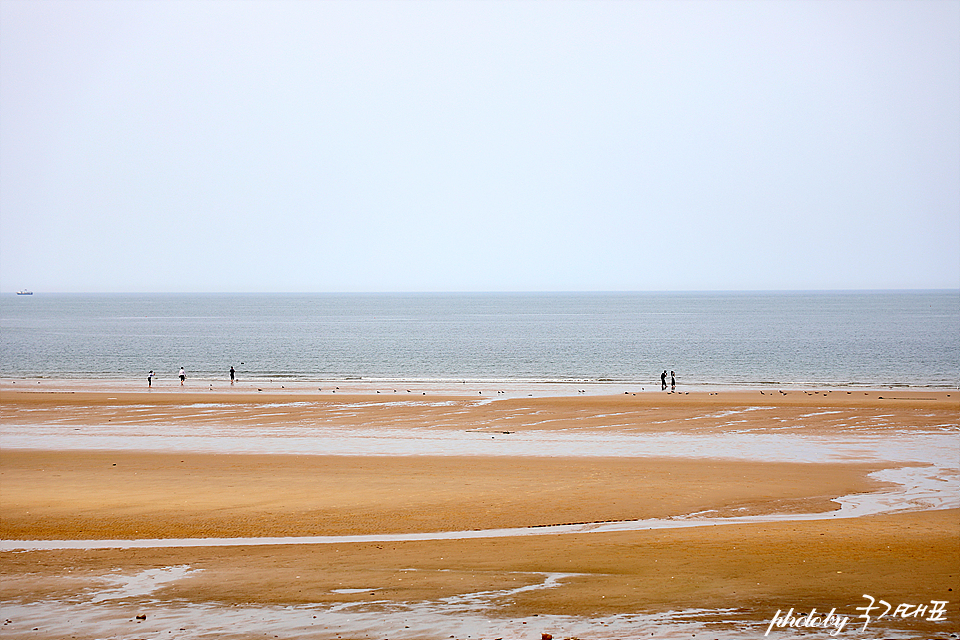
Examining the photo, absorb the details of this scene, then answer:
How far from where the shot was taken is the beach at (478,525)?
11719mm

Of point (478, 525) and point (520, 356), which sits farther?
point (520, 356)

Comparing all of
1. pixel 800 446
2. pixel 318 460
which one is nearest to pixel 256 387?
pixel 318 460

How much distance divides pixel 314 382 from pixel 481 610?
5289cm

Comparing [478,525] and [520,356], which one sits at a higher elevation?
[478,525]

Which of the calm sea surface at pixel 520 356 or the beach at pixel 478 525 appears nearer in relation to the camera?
the beach at pixel 478 525

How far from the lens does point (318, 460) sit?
1088 inches

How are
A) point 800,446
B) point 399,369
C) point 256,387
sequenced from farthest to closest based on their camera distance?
point 399,369, point 256,387, point 800,446

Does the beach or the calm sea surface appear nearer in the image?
the beach

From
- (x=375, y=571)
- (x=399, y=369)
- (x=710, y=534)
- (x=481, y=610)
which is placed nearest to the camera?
(x=481, y=610)

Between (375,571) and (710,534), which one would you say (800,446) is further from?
(375,571)

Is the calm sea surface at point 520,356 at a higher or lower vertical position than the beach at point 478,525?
lower

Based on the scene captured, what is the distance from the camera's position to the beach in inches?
461

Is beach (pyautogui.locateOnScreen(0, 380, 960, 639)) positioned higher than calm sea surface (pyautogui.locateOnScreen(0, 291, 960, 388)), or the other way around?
beach (pyautogui.locateOnScreen(0, 380, 960, 639))

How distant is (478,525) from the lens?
1856cm
